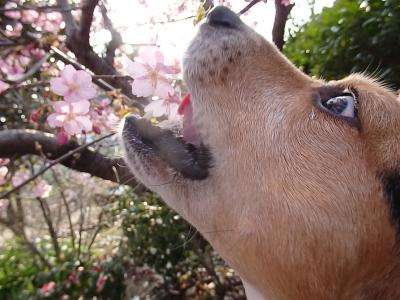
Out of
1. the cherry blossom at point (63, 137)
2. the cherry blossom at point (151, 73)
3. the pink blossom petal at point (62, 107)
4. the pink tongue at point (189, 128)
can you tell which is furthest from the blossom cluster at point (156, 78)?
the cherry blossom at point (63, 137)

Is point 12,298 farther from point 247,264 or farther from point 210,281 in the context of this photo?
point 247,264

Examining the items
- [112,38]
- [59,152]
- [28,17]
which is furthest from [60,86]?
[28,17]

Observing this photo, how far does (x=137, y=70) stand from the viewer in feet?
7.68

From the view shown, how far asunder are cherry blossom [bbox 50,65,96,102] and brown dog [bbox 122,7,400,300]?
847 mm

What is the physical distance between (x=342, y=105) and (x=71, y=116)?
168 cm

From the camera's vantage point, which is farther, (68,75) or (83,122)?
(83,122)

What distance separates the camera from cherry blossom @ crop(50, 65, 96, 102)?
266cm

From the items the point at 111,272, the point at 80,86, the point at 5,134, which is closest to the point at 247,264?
the point at 80,86

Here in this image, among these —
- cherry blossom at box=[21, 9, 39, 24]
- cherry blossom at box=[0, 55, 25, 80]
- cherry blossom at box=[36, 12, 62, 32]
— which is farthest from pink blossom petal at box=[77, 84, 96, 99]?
cherry blossom at box=[36, 12, 62, 32]

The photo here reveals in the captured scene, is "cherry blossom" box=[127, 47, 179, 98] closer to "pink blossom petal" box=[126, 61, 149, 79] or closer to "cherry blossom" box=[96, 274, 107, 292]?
"pink blossom petal" box=[126, 61, 149, 79]

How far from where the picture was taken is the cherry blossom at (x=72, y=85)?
2664mm

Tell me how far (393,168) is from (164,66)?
1194 mm

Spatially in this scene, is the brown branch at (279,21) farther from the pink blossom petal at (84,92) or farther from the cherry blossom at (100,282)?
the cherry blossom at (100,282)

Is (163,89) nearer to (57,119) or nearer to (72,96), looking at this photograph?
(72,96)
